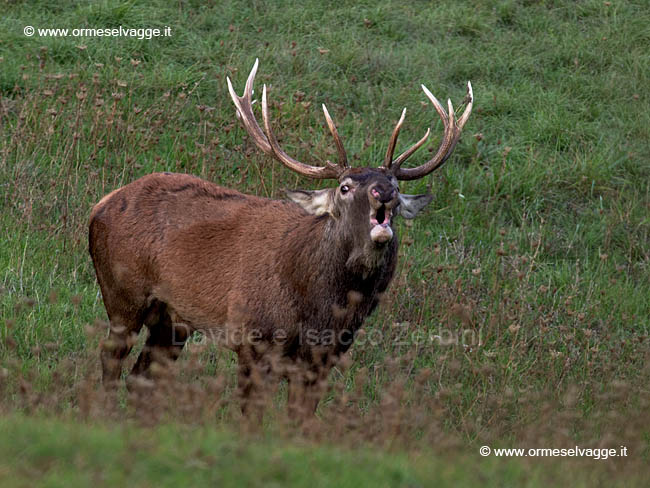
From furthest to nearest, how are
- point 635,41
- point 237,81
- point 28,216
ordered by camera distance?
point 635,41 → point 237,81 → point 28,216

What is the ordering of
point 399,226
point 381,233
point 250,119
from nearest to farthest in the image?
point 381,233
point 250,119
point 399,226

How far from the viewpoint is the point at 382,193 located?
5566mm

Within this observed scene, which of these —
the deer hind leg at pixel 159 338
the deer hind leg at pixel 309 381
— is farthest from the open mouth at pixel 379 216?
the deer hind leg at pixel 159 338

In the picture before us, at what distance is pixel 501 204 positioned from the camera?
9.17 metres

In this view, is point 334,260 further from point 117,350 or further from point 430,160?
point 117,350

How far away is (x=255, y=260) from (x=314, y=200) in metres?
0.52

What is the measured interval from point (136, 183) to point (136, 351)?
117cm

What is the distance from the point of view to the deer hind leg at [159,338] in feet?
21.7

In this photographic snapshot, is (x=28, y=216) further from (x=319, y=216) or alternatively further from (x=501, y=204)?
(x=501, y=204)

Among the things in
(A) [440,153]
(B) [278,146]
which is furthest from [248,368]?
(A) [440,153]

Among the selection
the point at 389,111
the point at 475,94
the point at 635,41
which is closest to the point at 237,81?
the point at 389,111

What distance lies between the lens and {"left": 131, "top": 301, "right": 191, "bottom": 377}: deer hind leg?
6.62m

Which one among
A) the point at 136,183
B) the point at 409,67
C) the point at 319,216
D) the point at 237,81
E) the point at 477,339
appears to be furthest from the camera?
the point at 409,67

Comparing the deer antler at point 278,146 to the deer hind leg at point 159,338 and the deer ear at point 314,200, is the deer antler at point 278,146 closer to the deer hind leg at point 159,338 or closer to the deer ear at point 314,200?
the deer ear at point 314,200
